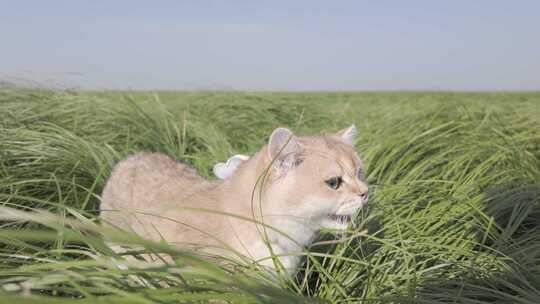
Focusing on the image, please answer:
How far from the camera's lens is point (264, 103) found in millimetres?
8430

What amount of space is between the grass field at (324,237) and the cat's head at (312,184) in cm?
17

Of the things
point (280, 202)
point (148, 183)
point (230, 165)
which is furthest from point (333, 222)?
point (148, 183)

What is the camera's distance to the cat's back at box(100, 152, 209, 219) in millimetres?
3271

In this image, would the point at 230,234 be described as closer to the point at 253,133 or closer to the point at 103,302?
the point at 103,302

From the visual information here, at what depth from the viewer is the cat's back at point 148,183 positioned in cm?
327

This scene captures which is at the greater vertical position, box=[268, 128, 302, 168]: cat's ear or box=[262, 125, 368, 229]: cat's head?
box=[268, 128, 302, 168]: cat's ear

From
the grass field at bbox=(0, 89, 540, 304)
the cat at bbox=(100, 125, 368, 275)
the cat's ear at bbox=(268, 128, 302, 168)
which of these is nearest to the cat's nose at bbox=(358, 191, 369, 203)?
the cat at bbox=(100, 125, 368, 275)

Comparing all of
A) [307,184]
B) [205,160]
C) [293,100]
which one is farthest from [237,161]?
[293,100]

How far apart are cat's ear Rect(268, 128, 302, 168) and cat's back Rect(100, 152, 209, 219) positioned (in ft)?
2.86

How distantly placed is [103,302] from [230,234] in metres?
1.40

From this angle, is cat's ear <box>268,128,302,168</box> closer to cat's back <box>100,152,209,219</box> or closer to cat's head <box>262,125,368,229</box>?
cat's head <box>262,125,368,229</box>

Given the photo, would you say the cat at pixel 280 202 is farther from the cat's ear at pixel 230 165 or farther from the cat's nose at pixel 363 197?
the cat's ear at pixel 230 165

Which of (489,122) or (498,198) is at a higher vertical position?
(489,122)

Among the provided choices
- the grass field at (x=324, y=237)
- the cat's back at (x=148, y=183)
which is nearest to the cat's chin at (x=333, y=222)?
the grass field at (x=324, y=237)
